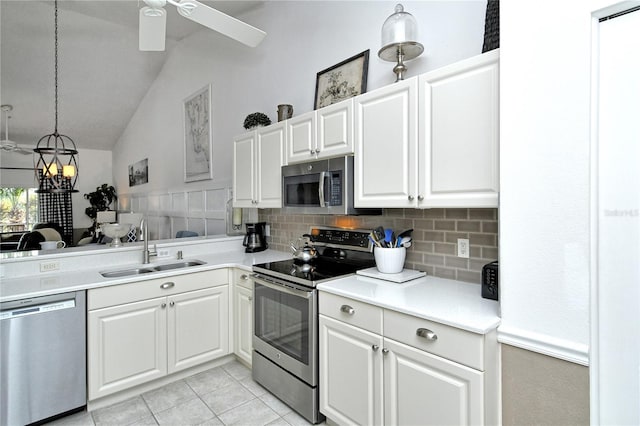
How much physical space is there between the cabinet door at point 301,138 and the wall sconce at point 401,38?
26.0 inches

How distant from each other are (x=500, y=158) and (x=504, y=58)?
1.33ft

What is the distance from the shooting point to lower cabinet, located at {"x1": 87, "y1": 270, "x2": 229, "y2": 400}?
2.20 metres

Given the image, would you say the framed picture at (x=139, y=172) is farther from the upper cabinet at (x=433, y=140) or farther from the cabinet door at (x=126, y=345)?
the upper cabinet at (x=433, y=140)

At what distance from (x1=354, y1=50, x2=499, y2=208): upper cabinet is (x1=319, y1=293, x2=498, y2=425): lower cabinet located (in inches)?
25.1

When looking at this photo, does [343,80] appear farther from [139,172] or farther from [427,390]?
[139,172]

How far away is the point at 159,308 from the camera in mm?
2438

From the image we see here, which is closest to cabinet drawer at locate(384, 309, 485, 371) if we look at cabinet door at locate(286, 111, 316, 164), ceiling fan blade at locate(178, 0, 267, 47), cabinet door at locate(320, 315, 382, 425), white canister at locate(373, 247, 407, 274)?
cabinet door at locate(320, 315, 382, 425)

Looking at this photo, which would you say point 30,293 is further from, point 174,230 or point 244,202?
point 174,230

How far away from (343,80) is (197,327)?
227 centimetres

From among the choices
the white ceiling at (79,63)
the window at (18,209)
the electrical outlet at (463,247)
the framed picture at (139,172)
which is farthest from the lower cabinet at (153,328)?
the window at (18,209)

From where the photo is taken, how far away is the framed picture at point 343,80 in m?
2.55

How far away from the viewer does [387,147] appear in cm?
195

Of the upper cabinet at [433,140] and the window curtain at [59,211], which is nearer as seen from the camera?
the upper cabinet at [433,140]

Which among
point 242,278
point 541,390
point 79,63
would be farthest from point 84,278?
point 79,63
